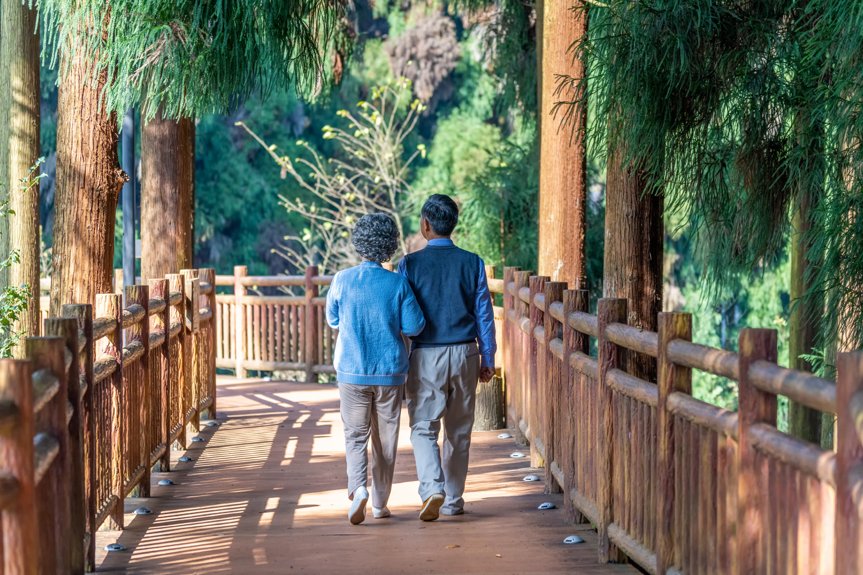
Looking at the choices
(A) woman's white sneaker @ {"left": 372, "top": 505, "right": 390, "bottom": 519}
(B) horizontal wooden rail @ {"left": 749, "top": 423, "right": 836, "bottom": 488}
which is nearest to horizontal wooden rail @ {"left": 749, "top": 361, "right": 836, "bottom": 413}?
(B) horizontal wooden rail @ {"left": 749, "top": 423, "right": 836, "bottom": 488}

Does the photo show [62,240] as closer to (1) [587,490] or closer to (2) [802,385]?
(1) [587,490]

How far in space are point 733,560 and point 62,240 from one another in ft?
15.9

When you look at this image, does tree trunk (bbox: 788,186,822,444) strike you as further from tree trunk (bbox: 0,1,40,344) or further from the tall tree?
tree trunk (bbox: 0,1,40,344)

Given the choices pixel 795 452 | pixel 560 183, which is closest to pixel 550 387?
pixel 560 183

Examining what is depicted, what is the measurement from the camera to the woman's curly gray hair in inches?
234

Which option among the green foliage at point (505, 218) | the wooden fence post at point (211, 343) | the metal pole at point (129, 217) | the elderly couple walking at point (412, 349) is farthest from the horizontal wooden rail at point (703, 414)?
the green foliage at point (505, 218)

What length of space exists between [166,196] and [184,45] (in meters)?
4.40

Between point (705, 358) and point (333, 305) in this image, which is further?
point (333, 305)

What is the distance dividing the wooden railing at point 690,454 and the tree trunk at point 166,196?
5035 mm

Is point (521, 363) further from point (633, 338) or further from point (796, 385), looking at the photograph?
point (796, 385)

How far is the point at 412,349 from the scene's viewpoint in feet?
20.0

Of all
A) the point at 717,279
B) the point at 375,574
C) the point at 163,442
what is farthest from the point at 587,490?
the point at 163,442

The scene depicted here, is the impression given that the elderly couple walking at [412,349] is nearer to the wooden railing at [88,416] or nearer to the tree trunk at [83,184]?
the wooden railing at [88,416]

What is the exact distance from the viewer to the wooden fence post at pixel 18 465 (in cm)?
307
